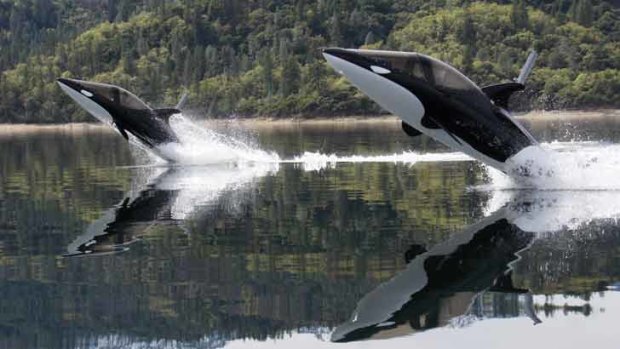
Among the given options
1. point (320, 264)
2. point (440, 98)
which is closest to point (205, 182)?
point (440, 98)

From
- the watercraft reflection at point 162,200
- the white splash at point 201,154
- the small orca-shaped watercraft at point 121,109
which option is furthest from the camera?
the white splash at point 201,154

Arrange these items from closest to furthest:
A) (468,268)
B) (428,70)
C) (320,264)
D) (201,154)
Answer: (468,268)
(320,264)
(428,70)
(201,154)

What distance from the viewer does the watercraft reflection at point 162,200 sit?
23234 millimetres

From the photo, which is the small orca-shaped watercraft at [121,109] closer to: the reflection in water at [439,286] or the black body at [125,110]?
the black body at [125,110]

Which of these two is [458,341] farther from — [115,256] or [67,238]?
[67,238]

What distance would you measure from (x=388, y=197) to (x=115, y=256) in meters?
11.4

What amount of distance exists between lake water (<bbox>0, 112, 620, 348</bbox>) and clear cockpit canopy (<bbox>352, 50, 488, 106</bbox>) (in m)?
2.89

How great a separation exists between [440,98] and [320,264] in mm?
12103

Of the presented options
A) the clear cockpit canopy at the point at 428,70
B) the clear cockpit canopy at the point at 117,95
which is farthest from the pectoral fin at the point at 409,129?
the clear cockpit canopy at the point at 117,95

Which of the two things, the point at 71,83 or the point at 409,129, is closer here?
the point at 409,129

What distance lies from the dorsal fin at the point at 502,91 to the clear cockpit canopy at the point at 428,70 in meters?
0.43

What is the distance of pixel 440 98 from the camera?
101ft

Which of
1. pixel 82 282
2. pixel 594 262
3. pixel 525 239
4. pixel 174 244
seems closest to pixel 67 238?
pixel 174 244

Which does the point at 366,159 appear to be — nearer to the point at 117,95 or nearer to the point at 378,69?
the point at 117,95
